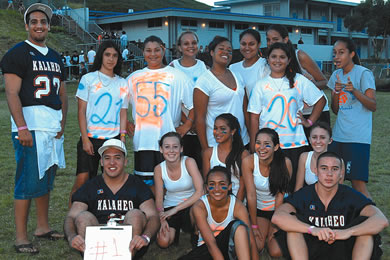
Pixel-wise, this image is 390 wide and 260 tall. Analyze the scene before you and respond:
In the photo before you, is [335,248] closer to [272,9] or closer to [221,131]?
[221,131]

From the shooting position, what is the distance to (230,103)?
208 inches

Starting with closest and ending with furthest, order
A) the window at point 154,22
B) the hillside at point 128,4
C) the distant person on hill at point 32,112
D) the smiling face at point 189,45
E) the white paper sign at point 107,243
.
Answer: the white paper sign at point 107,243
the distant person on hill at point 32,112
the smiling face at point 189,45
the window at point 154,22
the hillside at point 128,4

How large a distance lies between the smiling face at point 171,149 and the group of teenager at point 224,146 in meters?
0.01

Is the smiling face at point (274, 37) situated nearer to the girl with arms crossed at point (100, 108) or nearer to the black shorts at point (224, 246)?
the girl with arms crossed at point (100, 108)

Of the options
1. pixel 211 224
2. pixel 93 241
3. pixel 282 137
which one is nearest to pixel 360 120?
pixel 282 137

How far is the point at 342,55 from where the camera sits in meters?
5.49

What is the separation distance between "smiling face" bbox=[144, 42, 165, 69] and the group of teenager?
0.5 inches

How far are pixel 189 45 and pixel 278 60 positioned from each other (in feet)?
3.79

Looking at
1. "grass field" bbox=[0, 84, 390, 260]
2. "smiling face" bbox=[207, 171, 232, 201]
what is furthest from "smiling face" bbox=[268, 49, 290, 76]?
"grass field" bbox=[0, 84, 390, 260]

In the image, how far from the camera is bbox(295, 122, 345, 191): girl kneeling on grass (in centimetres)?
486

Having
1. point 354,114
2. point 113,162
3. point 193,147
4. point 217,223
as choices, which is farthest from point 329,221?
point 193,147

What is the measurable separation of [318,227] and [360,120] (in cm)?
191

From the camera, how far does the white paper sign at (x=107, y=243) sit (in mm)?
3857

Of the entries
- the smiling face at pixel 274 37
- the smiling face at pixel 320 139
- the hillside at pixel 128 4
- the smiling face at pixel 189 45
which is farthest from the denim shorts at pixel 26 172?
the hillside at pixel 128 4
